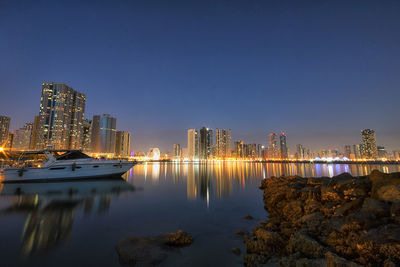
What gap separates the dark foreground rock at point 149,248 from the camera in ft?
22.3

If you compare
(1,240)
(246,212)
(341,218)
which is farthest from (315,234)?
(1,240)

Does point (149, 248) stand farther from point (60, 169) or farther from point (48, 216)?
point (60, 169)

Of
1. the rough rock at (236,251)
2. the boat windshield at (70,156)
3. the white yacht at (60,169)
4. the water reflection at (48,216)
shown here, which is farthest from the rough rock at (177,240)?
the boat windshield at (70,156)

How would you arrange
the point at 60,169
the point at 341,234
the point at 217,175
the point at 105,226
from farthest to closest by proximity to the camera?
the point at 217,175 → the point at 60,169 → the point at 105,226 → the point at 341,234

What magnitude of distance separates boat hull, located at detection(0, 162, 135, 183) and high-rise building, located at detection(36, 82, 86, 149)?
136m

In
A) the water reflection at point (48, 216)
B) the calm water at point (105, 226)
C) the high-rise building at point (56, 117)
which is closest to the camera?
the calm water at point (105, 226)

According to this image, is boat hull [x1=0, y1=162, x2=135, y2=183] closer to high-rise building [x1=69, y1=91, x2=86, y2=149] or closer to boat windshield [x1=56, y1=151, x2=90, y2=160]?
boat windshield [x1=56, y1=151, x2=90, y2=160]

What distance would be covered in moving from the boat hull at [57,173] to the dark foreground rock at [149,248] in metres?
27.0

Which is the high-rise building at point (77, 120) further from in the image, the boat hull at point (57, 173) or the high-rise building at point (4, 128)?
the boat hull at point (57, 173)

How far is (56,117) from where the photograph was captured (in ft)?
472

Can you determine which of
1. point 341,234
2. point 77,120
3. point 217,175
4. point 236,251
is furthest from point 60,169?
point 77,120

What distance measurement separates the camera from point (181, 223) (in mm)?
11625

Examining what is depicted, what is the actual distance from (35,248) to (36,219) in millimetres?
5051

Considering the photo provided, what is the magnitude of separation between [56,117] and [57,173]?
147518 mm
